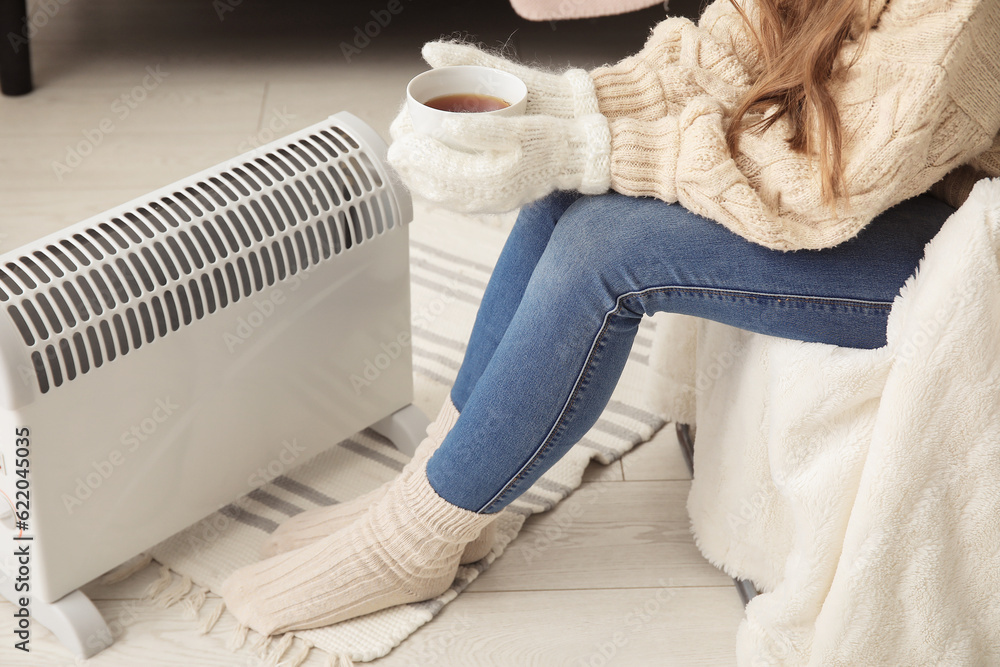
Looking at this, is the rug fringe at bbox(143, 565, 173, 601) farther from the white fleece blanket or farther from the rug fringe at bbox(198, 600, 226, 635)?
the white fleece blanket

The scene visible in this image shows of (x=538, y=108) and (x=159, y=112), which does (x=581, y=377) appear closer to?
(x=538, y=108)

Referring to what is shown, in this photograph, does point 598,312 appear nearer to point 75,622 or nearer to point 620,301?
point 620,301

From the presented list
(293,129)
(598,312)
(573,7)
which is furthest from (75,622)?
(573,7)

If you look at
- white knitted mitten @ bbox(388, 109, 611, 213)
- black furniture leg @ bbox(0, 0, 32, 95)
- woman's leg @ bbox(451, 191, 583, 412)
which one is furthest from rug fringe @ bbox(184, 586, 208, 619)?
black furniture leg @ bbox(0, 0, 32, 95)

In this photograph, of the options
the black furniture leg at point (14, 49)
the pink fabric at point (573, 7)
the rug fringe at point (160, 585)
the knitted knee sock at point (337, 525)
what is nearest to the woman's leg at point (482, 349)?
the knitted knee sock at point (337, 525)

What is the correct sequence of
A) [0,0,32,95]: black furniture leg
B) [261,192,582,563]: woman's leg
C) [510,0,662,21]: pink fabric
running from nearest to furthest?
[261,192,582,563]: woman's leg → [510,0,662,21]: pink fabric → [0,0,32,95]: black furniture leg

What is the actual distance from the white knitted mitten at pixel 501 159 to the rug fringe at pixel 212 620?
50 cm

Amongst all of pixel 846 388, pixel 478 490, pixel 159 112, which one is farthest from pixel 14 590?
pixel 159 112

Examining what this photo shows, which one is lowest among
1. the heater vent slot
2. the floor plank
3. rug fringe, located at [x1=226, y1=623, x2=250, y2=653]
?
the floor plank

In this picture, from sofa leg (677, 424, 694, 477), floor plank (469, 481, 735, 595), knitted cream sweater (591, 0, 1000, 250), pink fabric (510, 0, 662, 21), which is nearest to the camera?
knitted cream sweater (591, 0, 1000, 250)

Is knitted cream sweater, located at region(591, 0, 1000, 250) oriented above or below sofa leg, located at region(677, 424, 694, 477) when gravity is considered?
above

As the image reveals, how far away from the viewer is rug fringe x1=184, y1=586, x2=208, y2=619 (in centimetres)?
97

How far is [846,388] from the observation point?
2.48 feet

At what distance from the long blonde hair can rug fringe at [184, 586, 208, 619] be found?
2.28ft
